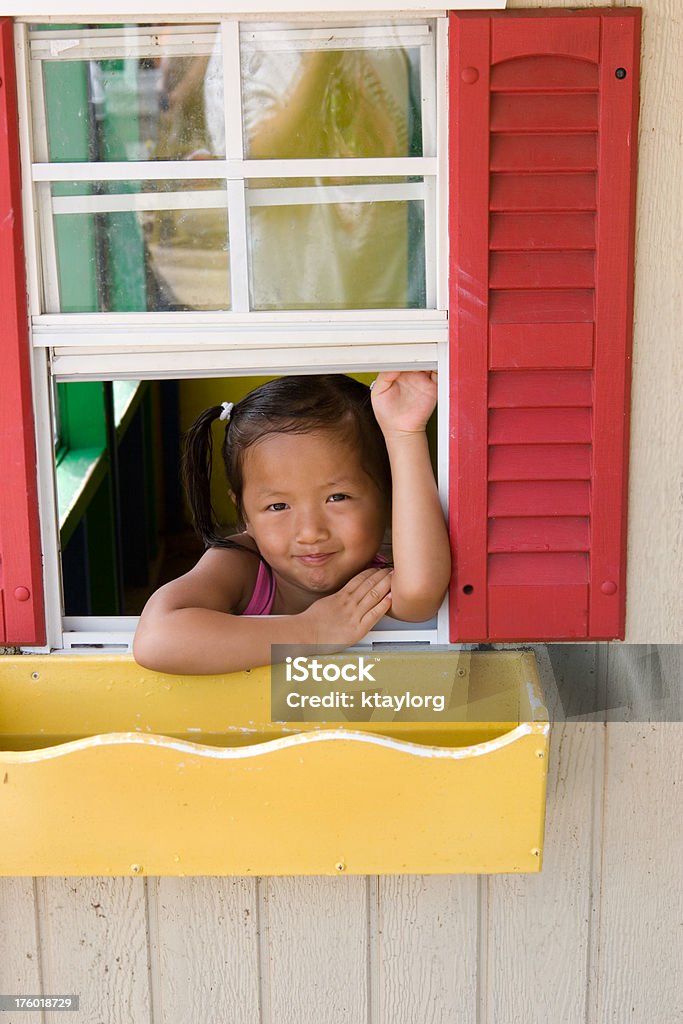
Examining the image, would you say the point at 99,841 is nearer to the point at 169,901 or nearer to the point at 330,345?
the point at 169,901

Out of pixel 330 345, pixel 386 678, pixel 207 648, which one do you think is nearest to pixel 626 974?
pixel 386 678

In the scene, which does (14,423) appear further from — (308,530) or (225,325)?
(308,530)

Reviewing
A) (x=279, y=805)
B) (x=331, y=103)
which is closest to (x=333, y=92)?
(x=331, y=103)

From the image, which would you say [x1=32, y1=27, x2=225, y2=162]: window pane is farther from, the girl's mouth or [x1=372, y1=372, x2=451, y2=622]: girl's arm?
the girl's mouth

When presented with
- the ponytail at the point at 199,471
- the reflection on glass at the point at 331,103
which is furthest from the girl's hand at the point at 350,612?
the reflection on glass at the point at 331,103

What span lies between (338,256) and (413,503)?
396mm

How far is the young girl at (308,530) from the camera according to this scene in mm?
1719

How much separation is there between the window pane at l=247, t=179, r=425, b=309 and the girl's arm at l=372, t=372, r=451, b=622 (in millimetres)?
158

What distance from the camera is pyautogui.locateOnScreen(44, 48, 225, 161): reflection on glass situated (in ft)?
5.37

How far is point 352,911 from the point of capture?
1866 millimetres

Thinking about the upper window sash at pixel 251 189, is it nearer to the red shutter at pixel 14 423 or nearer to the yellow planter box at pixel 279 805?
the red shutter at pixel 14 423

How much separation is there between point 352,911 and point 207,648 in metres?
0.54

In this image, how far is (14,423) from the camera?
1.69 metres

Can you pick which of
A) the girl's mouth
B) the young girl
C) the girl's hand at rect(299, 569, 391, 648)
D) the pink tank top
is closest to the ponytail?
the young girl
